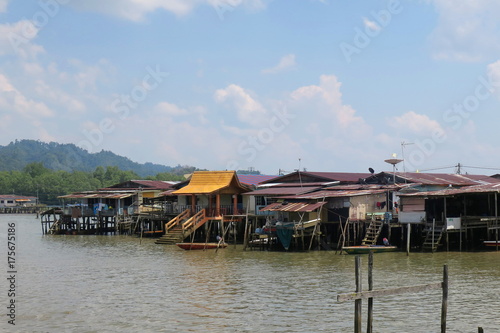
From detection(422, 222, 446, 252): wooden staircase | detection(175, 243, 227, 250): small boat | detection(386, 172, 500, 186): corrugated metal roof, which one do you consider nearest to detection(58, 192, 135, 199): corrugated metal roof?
detection(175, 243, 227, 250): small boat

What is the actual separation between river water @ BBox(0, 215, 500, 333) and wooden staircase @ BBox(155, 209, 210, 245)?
6.79 metres

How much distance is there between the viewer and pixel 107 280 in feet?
103

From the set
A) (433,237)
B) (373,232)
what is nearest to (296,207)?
(373,232)

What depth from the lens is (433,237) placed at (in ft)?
127

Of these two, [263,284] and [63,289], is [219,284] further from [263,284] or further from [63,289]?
[63,289]

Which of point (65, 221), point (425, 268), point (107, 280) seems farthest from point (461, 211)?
point (65, 221)

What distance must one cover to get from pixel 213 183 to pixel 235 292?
1078 inches

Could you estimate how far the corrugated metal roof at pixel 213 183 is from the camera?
173 feet

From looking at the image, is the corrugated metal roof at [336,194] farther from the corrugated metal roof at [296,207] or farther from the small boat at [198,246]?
the small boat at [198,246]

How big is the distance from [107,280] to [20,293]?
15.0 ft

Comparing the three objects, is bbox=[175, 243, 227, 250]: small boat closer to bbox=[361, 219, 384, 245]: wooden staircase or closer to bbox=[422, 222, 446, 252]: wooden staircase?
bbox=[361, 219, 384, 245]: wooden staircase

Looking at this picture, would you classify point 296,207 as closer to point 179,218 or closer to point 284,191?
point 284,191

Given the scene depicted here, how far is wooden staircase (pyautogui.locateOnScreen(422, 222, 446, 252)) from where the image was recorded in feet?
127

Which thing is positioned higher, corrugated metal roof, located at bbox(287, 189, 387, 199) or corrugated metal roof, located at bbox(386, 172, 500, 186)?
corrugated metal roof, located at bbox(386, 172, 500, 186)
